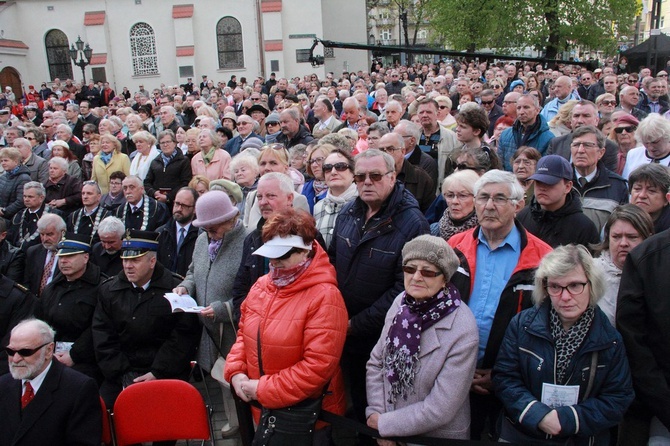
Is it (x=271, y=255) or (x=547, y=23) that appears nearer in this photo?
(x=271, y=255)

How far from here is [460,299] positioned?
325 centimetres

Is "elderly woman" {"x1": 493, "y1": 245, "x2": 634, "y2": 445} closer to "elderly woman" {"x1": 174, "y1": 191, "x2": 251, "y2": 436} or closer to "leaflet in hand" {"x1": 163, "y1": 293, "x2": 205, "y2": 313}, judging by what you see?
"leaflet in hand" {"x1": 163, "y1": 293, "x2": 205, "y2": 313}

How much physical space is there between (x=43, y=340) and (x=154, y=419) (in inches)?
35.9

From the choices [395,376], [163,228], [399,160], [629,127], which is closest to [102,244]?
[163,228]

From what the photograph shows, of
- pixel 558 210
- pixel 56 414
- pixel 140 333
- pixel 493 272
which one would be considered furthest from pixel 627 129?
pixel 56 414

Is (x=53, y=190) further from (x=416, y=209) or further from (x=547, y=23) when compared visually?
(x=547, y=23)

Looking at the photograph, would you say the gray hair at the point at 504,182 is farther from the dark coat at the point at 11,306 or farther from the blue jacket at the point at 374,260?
the dark coat at the point at 11,306

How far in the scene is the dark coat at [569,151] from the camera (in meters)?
5.37

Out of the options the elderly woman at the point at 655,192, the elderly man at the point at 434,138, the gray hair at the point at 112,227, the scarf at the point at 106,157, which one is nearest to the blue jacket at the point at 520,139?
the elderly man at the point at 434,138

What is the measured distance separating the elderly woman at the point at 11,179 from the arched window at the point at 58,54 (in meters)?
32.3

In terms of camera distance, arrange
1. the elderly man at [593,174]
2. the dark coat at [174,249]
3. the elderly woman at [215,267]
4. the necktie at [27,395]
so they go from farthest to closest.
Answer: the dark coat at [174,249] → the elderly man at [593,174] → the elderly woman at [215,267] → the necktie at [27,395]

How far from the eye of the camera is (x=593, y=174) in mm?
4742

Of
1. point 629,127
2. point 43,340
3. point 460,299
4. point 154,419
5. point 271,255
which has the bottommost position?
point 154,419

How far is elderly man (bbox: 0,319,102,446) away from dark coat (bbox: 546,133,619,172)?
176 inches
